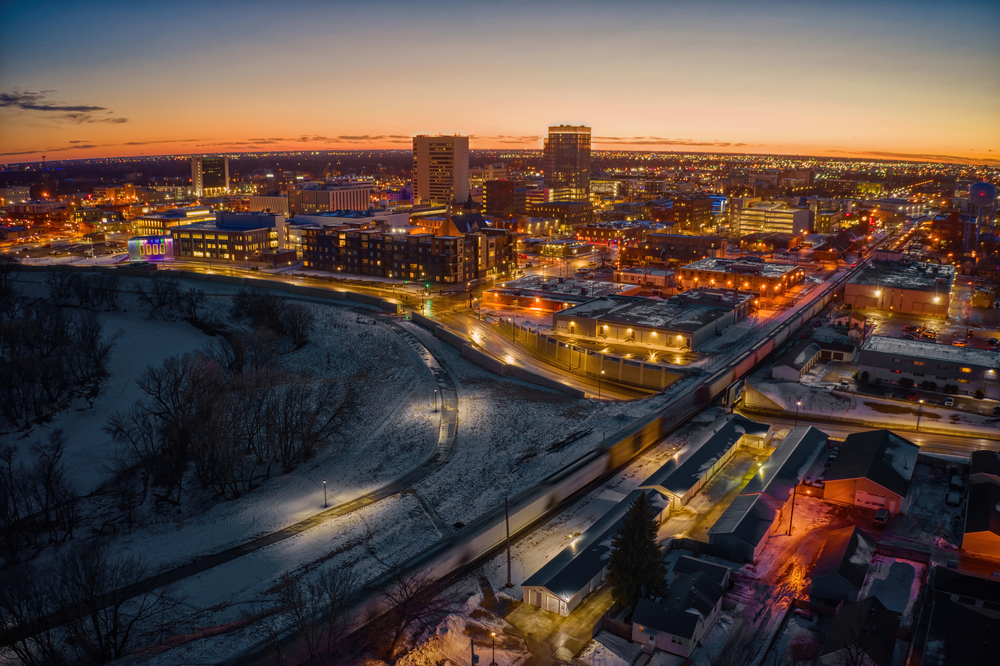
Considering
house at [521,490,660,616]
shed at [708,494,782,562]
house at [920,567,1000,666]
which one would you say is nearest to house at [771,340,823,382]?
shed at [708,494,782,562]

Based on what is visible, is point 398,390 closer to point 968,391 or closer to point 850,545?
point 850,545

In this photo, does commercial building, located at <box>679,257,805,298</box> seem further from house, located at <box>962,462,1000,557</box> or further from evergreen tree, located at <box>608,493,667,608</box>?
evergreen tree, located at <box>608,493,667,608</box>

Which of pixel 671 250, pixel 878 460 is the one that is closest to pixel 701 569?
pixel 878 460

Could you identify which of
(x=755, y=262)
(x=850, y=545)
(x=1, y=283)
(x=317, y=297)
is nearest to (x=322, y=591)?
(x=850, y=545)

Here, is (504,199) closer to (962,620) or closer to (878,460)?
(878,460)

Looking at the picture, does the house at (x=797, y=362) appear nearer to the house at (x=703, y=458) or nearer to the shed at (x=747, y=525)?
the house at (x=703, y=458)

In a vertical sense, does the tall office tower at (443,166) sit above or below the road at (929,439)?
above

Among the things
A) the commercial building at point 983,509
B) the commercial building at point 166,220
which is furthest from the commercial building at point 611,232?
the commercial building at point 983,509
